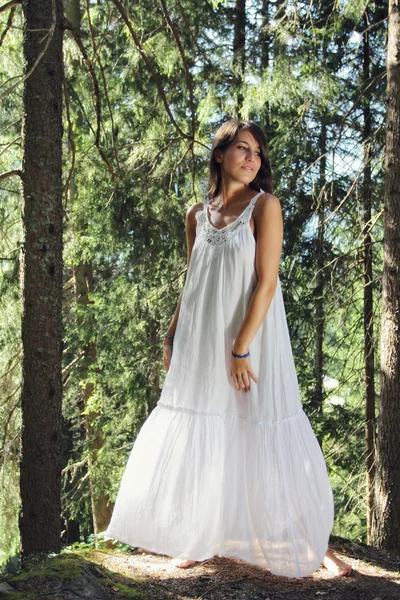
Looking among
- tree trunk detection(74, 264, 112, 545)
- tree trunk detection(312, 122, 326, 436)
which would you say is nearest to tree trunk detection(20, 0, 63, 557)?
tree trunk detection(312, 122, 326, 436)

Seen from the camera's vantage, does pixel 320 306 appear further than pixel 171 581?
Yes

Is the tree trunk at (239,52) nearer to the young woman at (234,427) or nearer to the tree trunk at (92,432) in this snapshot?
the tree trunk at (92,432)

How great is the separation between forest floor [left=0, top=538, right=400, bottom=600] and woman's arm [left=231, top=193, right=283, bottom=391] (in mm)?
1031

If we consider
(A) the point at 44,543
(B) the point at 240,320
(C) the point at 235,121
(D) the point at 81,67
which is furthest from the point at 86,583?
(D) the point at 81,67

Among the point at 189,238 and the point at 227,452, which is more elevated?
the point at 189,238

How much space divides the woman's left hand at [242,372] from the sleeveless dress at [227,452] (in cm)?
4

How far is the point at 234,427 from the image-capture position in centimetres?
329

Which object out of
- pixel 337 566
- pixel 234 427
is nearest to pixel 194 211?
pixel 234 427

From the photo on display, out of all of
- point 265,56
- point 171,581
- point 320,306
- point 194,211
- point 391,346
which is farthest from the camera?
point 265,56

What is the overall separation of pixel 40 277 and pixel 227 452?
2100 millimetres

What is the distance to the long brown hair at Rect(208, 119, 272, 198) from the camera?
3363mm

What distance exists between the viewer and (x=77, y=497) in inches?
448

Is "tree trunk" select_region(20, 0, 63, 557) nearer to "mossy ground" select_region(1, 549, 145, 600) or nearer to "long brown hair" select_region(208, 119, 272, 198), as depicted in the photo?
"mossy ground" select_region(1, 549, 145, 600)

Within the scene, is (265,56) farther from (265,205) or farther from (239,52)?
(265,205)
